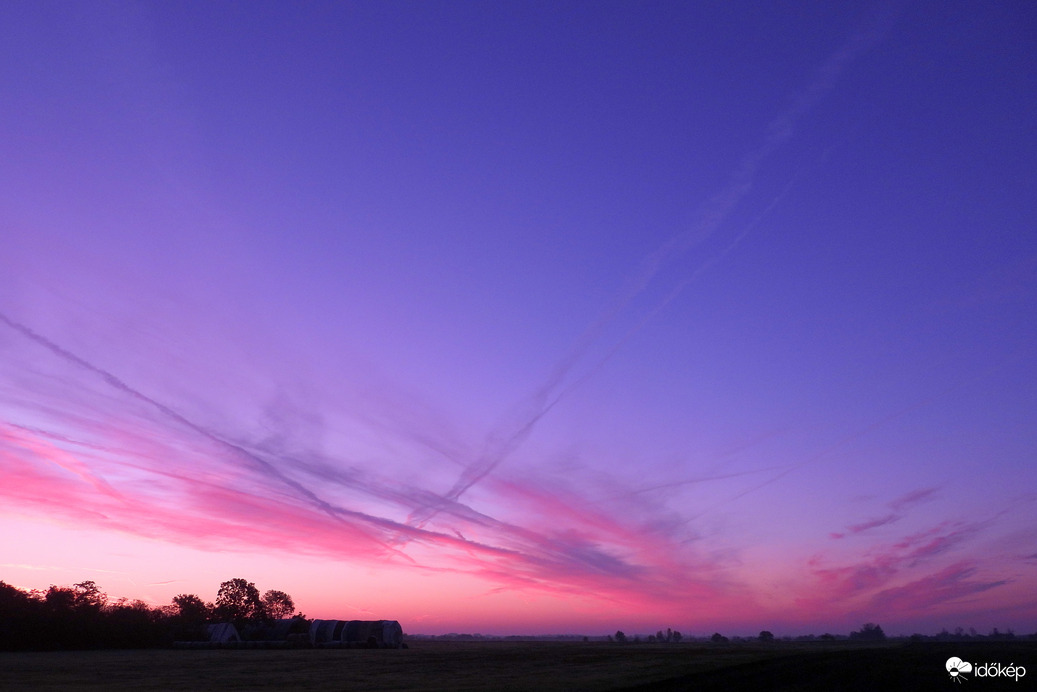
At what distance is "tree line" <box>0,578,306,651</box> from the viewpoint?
76.6 metres

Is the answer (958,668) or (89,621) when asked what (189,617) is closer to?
(89,621)

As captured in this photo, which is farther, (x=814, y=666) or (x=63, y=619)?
(x=63, y=619)

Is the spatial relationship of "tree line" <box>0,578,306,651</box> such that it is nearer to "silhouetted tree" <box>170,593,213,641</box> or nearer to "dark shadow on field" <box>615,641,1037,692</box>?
"silhouetted tree" <box>170,593,213,641</box>

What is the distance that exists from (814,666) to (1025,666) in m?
12.0

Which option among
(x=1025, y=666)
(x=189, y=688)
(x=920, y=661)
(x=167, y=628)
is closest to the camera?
(x=189, y=688)

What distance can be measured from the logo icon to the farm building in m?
73.5

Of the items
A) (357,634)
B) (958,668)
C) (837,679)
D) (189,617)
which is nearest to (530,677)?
(837,679)

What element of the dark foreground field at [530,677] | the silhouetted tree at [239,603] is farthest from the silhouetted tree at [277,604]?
the dark foreground field at [530,677]

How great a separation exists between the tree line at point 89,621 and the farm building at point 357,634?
1090 cm

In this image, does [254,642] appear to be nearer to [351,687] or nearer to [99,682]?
[99,682]

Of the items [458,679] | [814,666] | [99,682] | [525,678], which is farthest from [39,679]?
[814,666]

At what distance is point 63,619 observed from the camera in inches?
3187

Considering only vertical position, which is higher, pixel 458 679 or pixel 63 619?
pixel 63 619

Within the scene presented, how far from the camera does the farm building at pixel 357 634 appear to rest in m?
93.1
